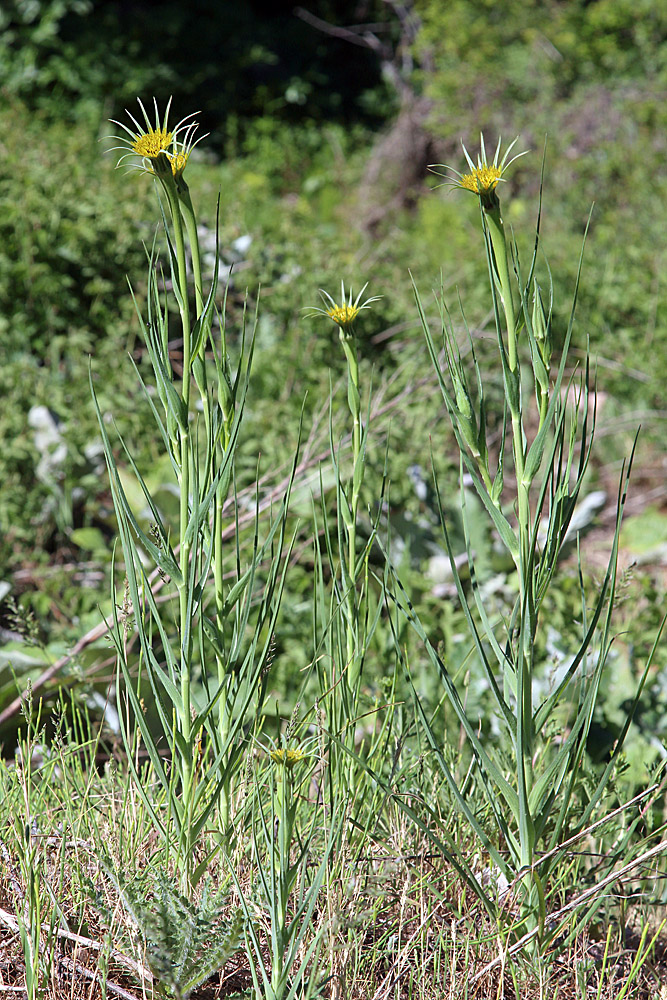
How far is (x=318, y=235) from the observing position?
14.4ft

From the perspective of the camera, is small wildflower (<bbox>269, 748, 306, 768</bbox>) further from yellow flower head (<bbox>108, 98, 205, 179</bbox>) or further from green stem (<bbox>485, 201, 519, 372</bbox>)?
yellow flower head (<bbox>108, 98, 205, 179</bbox>)

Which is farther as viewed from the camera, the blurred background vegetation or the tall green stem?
the blurred background vegetation

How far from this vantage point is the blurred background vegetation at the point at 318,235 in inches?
97.7

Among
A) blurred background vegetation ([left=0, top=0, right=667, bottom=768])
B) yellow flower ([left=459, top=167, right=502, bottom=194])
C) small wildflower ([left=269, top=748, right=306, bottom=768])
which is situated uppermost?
blurred background vegetation ([left=0, top=0, right=667, bottom=768])

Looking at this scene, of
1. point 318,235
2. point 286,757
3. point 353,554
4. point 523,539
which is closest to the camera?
point 286,757

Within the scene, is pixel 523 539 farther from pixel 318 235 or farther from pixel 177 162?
pixel 318 235

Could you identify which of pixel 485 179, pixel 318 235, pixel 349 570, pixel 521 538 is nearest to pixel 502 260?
pixel 485 179

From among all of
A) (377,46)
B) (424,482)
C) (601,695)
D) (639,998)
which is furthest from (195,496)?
(377,46)

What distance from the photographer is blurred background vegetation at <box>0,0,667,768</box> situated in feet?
8.14

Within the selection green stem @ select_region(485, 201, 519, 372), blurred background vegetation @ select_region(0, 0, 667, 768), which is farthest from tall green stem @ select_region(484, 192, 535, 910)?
blurred background vegetation @ select_region(0, 0, 667, 768)

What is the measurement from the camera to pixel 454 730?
5.99ft

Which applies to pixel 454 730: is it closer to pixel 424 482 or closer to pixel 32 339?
pixel 424 482

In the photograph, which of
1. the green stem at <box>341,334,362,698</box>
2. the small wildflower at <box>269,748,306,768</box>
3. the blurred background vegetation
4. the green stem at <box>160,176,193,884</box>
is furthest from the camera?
the blurred background vegetation

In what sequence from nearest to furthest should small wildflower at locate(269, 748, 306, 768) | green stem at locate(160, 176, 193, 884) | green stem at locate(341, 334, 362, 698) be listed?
small wildflower at locate(269, 748, 306, 768) → green stem at locate(160, 176, 193, 884) → green stem at locate(341, 334, 362, 698)
